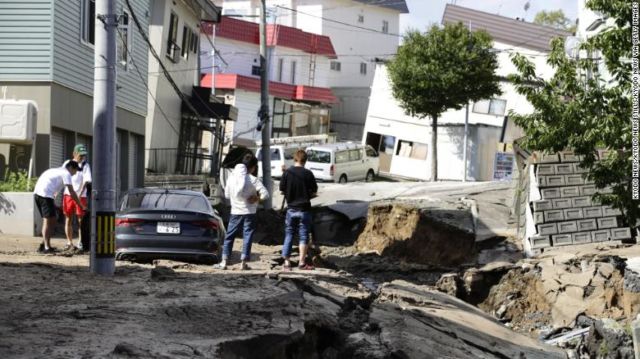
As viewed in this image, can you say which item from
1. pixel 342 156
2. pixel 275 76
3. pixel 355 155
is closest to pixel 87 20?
pixel 342 156

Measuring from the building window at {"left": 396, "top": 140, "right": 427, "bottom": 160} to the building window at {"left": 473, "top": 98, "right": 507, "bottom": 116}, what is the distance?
3686 millimetres

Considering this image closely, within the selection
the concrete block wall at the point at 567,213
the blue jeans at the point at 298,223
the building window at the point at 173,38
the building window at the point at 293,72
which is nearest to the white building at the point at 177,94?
the building window at the point at 173,38

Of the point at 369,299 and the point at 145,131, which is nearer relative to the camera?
the point at 369,299

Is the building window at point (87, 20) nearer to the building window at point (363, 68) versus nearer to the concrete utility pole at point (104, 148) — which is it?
the concrete utility pole at point (104, 148)

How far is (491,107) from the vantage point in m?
52.6

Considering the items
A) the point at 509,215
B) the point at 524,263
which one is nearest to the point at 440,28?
the point at 509,215

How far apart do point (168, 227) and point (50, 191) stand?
6.11ft

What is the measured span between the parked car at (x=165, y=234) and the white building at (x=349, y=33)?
161 ft

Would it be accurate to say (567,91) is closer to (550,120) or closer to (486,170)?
(550,120)

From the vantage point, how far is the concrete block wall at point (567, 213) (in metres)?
19.6

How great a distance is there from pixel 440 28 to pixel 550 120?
34.9 m

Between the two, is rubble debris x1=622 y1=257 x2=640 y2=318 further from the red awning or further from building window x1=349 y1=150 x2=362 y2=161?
the red awning

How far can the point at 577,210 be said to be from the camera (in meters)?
19.9

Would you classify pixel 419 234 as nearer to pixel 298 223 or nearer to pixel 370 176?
pixel 298 223
